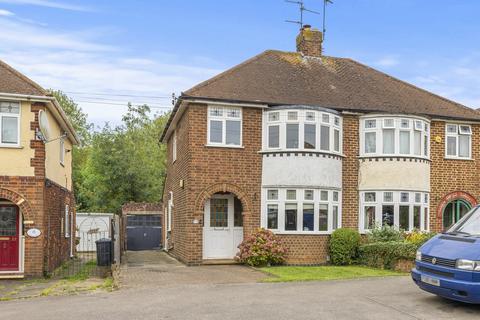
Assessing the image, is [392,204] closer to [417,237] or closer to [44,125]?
[417,237]

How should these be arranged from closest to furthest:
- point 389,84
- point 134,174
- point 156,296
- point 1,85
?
point 156,296
point 1,85
point 389,84
point 134,174

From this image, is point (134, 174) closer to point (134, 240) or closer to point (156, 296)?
point (134, 240)

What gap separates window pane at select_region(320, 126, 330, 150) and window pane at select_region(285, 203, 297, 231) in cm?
228

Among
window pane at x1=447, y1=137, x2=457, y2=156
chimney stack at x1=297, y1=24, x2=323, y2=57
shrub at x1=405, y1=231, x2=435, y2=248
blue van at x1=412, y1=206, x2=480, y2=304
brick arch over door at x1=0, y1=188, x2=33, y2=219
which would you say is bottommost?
shrub at x1=405, y1=231, x2=435, y2=248

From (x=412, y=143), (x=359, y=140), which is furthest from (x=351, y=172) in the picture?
(x=412, y=143)

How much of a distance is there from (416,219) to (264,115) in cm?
669

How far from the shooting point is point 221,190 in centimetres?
1844

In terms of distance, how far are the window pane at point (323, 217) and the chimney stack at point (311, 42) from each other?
7024mm

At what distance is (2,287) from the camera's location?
1440 centimetres

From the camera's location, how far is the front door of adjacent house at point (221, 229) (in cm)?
1894

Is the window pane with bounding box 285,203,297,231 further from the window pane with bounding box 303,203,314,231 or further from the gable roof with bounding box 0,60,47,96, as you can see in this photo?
the gable roof with bounding box 0,60,47,96

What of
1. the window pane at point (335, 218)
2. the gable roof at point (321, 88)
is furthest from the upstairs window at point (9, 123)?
the window pane at point (335, 218)

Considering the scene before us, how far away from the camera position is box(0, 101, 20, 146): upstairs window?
1617 cm

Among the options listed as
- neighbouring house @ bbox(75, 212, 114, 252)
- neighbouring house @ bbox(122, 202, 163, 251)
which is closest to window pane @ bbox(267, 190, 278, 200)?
neighbouring house @ bbox(122, 202, 163, 251)
